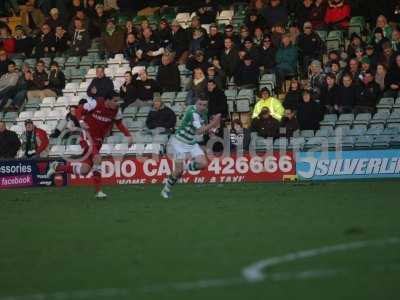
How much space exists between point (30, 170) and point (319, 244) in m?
14.6

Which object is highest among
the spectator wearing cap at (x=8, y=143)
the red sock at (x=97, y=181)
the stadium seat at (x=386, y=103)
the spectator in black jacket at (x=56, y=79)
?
the spectator in black jacket at (x=56, y=79)

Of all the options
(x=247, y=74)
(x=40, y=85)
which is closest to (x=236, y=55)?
(x=247, y=74)

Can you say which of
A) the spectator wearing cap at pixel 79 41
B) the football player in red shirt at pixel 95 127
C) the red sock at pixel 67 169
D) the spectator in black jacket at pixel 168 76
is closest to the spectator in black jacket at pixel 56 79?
the spectator wearing cap at pixel 79 41

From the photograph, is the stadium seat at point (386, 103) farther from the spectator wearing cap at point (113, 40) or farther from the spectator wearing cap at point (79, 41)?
the spectator wearing cap at point (79, 41)

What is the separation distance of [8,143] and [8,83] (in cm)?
285

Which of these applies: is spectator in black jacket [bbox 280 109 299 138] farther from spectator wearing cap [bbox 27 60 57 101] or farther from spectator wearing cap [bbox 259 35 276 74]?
spectator wearing cap [bbox 27 60 57 101]

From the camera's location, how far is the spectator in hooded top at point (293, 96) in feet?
78.8

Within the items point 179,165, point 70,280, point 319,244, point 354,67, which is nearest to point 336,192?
point 179,165

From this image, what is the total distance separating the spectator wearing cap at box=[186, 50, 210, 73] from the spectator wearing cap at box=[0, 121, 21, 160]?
4746 mm

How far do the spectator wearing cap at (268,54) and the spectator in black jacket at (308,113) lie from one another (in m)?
2.04

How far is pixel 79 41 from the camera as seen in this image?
28.7 m

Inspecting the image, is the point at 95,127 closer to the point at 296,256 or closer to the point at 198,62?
the point at 198,62

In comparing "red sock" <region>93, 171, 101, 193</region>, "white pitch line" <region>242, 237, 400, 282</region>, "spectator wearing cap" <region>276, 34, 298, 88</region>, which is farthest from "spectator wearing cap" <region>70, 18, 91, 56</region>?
"white pitch line" <region>242, 237, 400, 282</region>

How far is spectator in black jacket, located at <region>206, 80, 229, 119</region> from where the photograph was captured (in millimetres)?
24344
